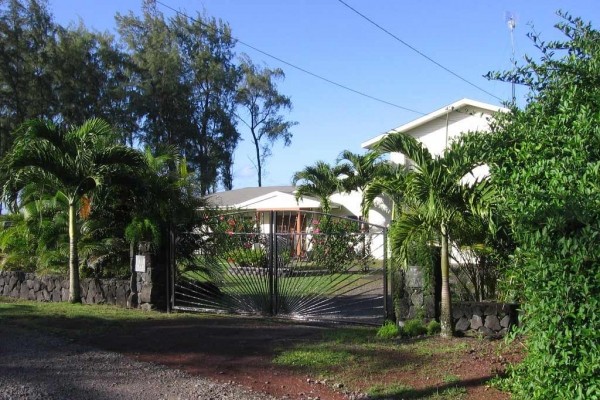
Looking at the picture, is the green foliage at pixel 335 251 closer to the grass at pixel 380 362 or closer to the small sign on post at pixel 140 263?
the grass at pixel 380 362

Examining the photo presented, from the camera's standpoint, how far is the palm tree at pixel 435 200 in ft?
27.0

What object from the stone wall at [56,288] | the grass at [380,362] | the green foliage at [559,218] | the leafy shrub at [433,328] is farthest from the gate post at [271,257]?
the green foliage at [559,218]

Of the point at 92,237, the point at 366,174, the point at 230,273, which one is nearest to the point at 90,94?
the point at 366,174

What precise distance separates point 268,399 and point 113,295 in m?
7.73

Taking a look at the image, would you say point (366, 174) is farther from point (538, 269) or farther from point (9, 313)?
point (538, 269)

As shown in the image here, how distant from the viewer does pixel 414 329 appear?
30.8 feet

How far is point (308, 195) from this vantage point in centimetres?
2511

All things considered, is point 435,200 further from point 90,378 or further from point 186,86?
point 186,86

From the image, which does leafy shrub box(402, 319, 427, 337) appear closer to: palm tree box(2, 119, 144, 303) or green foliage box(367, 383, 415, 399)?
green foliage box(367, 383, 415, 399)

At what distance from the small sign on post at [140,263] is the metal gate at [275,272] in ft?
2.03

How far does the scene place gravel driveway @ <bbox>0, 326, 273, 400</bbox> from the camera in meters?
6.69

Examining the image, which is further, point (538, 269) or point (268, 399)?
point (268, 399)

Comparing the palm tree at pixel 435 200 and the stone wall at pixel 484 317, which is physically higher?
the palm tree at pixel 435 200

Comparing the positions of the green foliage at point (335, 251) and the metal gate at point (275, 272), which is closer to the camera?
the metal gate at point (275, 272)
